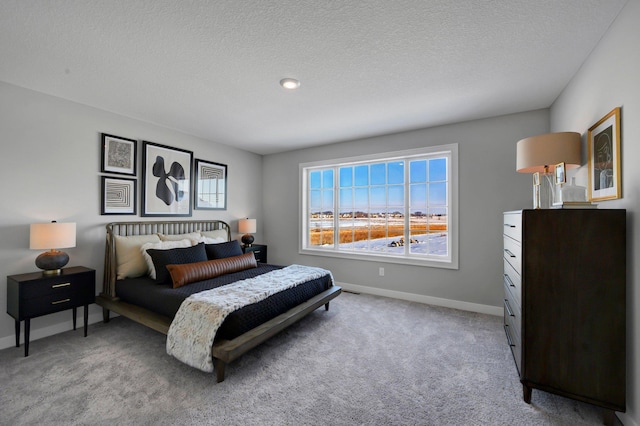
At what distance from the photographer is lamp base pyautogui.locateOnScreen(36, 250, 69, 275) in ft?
8.51

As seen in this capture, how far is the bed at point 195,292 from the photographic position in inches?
84.8

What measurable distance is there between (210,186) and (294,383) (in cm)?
341

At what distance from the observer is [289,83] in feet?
8.43

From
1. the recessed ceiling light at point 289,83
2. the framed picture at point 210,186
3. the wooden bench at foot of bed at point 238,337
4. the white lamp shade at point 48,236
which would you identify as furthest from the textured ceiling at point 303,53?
the wooden bench at foot of bed at point 238,337

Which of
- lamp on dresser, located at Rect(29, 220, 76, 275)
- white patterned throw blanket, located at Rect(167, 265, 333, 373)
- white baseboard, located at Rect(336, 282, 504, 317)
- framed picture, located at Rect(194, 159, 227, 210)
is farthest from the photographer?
framed picture, located at Rect(194, 159, 227, 210)

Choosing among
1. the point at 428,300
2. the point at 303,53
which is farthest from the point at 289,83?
the point at 428,300

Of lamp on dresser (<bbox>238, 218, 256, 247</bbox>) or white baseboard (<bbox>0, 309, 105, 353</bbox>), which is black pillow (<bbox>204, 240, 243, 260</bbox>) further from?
white baseboard (<bbox>0, 309, 105, 353</bbox>)

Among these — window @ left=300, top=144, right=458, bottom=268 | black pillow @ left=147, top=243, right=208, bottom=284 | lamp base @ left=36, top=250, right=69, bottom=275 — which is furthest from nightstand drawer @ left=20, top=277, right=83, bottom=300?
window @ left=300, top=144, right=458, bottom=268

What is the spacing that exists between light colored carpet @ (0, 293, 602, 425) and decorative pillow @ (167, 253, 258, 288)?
0.65 m

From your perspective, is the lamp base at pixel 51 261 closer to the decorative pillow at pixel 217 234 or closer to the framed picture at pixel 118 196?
the framed picture at pixel 118 196

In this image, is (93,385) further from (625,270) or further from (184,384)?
(625,270)

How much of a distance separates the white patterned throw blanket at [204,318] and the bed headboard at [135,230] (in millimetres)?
1412

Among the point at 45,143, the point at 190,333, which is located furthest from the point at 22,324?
the point at 190,333

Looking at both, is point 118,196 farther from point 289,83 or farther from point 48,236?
point 289,83
